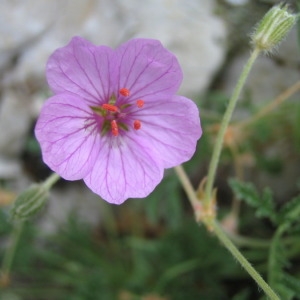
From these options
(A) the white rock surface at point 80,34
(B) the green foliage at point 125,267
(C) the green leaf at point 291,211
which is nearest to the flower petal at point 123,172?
(C) the green leaf at point 291,211

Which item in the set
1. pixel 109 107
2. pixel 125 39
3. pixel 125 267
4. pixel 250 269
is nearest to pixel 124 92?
pixel 109 107

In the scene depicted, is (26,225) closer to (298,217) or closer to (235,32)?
(298,217)

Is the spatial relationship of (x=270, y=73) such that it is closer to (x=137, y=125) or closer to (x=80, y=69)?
(x=137, y=125)

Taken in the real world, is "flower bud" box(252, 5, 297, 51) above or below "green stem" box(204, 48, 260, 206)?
above

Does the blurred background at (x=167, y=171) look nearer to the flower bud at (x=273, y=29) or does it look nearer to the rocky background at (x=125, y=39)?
the rocky background at (x=125, y=39)

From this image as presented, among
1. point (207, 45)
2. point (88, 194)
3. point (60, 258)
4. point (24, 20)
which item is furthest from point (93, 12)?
point (60, 258)

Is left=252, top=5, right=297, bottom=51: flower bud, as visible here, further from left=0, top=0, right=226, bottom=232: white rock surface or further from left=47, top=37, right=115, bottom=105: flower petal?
left=0, top=0, right=226, bottom=232: white rock surface

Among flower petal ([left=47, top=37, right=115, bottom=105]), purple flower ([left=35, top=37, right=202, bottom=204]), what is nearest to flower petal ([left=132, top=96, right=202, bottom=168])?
purple flower ([left=35, top=37, right=202, bottom=204])
